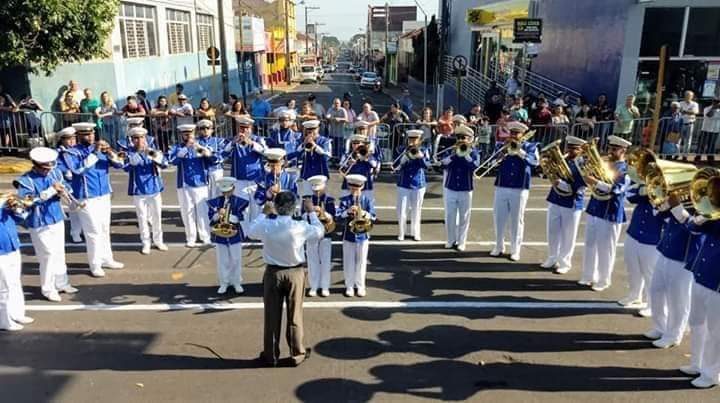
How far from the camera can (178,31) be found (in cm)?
2950

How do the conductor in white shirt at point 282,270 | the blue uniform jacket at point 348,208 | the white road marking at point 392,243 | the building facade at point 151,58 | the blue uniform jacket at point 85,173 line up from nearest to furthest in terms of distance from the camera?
the conductor in white shirt at point 282,270 → the blue uniform jacket at point 348,208 → the blue uniform jacket at point 85,173 → the white road marking at point 392,243 → the building facade at point 151,58

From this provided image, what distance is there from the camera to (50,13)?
14.4 metres

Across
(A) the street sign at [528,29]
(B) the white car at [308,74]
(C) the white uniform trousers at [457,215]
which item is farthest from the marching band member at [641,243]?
(B) the white car at [308,74]

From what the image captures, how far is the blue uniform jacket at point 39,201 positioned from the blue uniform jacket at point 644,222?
7.55 meters

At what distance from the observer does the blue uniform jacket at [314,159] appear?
10242 mm

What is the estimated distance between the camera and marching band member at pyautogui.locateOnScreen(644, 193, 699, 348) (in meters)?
6.32

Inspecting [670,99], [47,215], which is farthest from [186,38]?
[47,215]

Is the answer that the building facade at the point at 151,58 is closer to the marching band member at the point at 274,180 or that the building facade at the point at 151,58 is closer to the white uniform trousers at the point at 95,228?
the white uniform trousers at the point at 95,228

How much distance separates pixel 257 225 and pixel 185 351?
71.0 inches

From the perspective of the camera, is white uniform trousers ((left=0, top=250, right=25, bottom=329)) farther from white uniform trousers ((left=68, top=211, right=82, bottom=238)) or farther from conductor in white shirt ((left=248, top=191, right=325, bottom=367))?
white uniform trousers ((left=68, top=211, right=82, bottom=238))

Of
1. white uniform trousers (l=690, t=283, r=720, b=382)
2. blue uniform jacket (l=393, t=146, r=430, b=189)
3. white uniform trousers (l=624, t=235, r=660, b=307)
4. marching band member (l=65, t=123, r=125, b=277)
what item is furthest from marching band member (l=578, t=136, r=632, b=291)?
marching band member (l=65, t=123, r=125, b=277)

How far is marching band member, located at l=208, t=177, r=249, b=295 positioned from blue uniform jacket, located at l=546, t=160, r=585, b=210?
4700 mm

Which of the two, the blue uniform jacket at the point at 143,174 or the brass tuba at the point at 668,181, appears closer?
the brass tuba at the point at 668,181

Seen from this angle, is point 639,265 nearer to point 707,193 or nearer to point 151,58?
point 707,193
